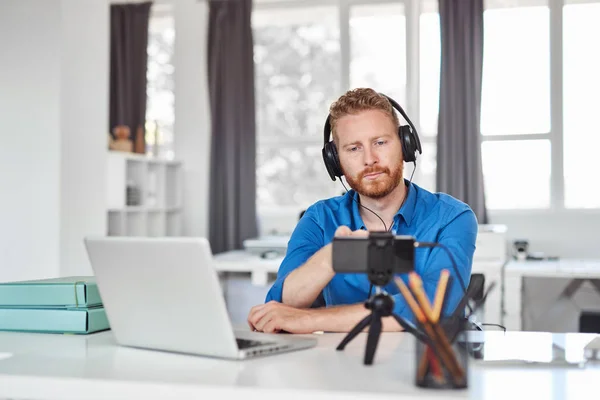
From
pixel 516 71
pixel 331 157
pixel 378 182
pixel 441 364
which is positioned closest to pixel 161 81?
pixel 516 71

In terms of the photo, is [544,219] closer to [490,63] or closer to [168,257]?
[490,63]

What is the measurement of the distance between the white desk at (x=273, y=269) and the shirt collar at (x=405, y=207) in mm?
1692

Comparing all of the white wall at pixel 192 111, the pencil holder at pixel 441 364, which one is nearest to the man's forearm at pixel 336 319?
the pencil holder at pixel 441 364

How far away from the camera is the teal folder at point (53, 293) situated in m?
1.57

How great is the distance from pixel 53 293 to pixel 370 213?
35.0 inches

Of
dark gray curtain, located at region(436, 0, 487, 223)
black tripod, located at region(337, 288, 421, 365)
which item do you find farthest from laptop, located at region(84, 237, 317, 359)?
dark gray curtain, located at region(436, 0, 487, 223)

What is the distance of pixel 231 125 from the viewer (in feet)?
19.0

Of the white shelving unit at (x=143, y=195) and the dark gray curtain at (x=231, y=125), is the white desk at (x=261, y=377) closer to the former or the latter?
the white shelving unit at (x=143, y=195)

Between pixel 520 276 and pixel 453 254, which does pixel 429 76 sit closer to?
pixel 520 276

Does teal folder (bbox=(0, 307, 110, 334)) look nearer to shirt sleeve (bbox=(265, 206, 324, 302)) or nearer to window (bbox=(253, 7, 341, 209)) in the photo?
shirt sleeve (bbox=(265, 206, 324, 302))

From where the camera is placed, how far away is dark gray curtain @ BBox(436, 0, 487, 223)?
17.4 feet

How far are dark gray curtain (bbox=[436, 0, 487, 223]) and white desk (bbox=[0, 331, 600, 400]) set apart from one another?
13.3ft

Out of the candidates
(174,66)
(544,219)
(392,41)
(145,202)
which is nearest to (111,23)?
(174,66)

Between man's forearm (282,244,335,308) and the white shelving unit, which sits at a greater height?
the white shelving unit
